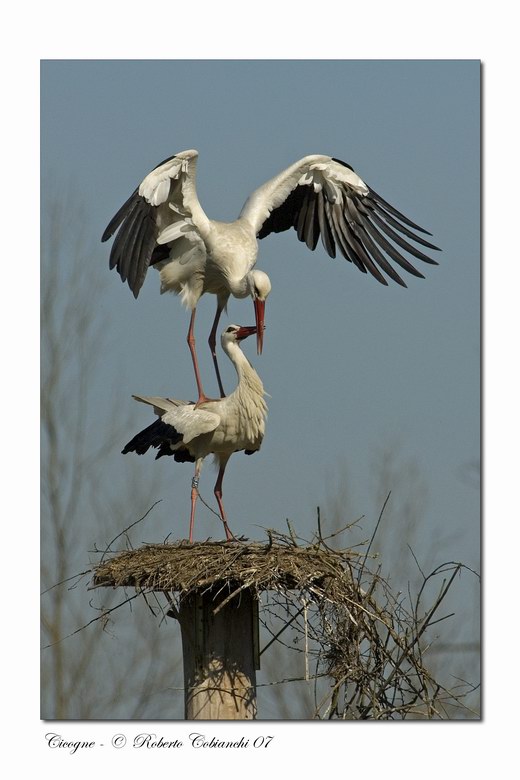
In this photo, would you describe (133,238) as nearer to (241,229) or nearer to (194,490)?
(241,229)

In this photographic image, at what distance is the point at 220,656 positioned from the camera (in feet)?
18.2

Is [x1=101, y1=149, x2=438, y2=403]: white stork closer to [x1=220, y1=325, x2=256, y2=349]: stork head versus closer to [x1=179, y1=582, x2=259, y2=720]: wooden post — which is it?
[x1=220, y1=325, x2=256, y2=349]: stork head

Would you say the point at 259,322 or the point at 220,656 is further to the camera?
the point at 259,322

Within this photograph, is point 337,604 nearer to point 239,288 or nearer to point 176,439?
point 176,439

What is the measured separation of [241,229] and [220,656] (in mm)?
3030

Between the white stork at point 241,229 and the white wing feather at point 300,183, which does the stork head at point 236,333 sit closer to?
the white stork at point 241,229

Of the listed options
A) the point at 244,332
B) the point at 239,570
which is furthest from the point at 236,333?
the point at 239,570

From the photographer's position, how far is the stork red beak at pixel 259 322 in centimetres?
684

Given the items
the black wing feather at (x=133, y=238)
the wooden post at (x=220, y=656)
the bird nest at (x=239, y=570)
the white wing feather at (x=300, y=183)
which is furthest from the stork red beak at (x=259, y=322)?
the wooden post at (x=220, y=656)

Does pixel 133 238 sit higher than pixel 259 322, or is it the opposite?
pixel 133 238

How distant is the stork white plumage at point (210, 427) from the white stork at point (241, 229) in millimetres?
272

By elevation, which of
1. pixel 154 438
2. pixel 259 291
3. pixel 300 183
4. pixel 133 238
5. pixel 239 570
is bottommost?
pixel 239 570

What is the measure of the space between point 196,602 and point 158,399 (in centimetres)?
154

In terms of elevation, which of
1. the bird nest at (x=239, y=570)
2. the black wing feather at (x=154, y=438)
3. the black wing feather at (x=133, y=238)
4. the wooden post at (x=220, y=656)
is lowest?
the wooden post at (x=220, y=656)
